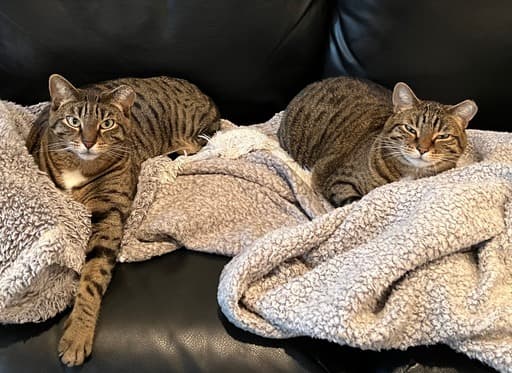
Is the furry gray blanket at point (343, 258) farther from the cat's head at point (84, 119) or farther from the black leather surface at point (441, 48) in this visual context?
the black leather surface at point (441, 48)

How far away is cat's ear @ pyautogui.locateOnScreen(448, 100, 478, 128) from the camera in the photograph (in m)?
1.37

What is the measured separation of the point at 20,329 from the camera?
106 centimetres

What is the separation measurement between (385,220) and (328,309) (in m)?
0.24

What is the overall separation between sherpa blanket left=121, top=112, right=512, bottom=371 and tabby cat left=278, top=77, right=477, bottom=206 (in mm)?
133

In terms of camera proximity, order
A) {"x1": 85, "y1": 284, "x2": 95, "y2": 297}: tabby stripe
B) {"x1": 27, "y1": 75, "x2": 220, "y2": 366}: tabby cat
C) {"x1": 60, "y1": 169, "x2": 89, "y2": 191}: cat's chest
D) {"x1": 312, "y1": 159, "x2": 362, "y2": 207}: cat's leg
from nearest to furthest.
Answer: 1. {"x1": 85, "y1": 284, "x2": 95, "y2": 297}: tabby stripe
2. {"x1": 27, "y1": 75, "x2": 220, "y2": 366}: tabby cat
3. {"x1": 60, "y1": 169, "x2": 89, "y2": 191}: cat's chest
4. {"x1": 312, "y1": 159, "x2": 362, "y2": 207}: cat's leg

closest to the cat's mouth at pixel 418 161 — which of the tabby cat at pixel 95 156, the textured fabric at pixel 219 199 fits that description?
the textured fabric at pixel 219 199

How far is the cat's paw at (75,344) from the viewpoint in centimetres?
101

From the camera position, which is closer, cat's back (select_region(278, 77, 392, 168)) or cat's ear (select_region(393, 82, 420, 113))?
cat's ear (select_region(393, 82, 420, 113))

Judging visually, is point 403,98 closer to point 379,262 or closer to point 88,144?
point 379,262

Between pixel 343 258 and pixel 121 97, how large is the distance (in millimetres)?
652

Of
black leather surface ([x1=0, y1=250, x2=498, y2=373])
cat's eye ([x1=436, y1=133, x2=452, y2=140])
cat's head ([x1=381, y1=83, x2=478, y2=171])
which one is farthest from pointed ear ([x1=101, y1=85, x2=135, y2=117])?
cat's eye ([x1=436, y1=133, x2=452, y2=140])

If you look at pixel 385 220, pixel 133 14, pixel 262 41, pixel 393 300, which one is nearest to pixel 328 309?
pixel 393 300

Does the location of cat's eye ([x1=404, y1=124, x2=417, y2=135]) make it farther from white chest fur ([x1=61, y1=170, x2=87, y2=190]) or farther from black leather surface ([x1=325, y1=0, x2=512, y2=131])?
white chest fur ([x1=61, y1=170, x2=87, y2=190])

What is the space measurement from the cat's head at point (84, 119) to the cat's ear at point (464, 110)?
779mm
